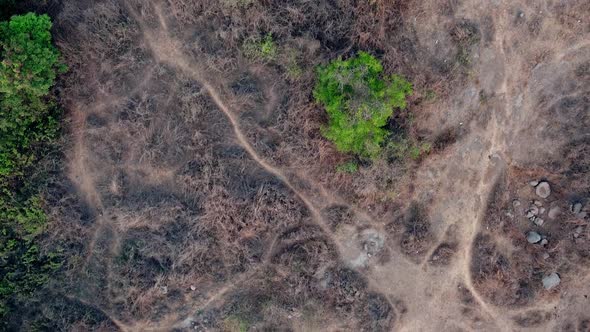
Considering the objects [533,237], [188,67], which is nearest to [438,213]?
[533,237]

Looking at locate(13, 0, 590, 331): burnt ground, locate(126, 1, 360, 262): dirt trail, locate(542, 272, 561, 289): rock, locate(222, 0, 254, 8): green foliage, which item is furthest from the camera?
locate(542, 272, 561, 289): rock

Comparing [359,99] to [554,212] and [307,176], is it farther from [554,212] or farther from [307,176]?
[554,212]

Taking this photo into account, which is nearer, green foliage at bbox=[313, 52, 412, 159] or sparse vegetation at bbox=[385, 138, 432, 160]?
green foliage at bbox=[313, 52, 412, 159]

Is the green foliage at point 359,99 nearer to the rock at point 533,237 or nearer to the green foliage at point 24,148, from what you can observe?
the rock at point 533,237

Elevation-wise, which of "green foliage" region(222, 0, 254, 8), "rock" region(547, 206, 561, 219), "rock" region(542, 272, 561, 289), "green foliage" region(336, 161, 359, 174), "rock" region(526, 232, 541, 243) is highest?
"green foliage" region(222, 0, 254, 8)

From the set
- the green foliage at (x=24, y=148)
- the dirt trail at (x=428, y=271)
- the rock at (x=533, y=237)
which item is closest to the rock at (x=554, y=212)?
the rock at (x=533, y=237)

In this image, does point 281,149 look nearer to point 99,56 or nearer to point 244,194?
point 244,194

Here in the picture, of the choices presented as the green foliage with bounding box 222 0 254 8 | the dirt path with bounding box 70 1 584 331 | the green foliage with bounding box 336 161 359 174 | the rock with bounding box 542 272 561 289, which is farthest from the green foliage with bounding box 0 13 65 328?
the rock with bounding box 542 272 561 289

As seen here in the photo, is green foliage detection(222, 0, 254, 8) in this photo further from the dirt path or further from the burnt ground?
the dirt path
